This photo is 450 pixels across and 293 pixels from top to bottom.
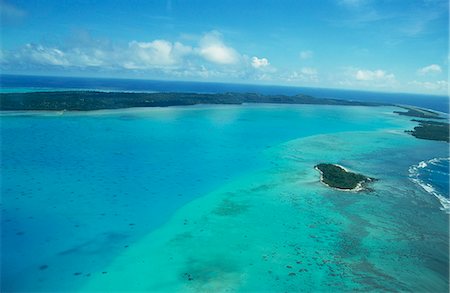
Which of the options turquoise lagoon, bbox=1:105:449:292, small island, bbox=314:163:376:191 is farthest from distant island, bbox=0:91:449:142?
small island, bbox=314:163:376:191

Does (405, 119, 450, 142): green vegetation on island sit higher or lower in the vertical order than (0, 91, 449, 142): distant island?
lower

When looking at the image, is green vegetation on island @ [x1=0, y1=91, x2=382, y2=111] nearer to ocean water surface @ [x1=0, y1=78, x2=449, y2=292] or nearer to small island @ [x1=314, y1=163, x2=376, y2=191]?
ocean water surface @ [x1=0, y1=78, x2=449, y2=292]

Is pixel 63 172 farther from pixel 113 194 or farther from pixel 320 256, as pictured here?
pixel 320 256

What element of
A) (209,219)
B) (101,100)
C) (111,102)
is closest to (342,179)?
(209,219)

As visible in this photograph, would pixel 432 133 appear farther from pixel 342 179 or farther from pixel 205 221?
pixel 205 221

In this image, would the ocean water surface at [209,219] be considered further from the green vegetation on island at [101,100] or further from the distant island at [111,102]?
the green vegetation on island at [101,100]

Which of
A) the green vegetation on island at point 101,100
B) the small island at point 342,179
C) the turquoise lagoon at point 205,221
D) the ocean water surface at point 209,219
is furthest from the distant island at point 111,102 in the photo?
the small island at point 342,179
